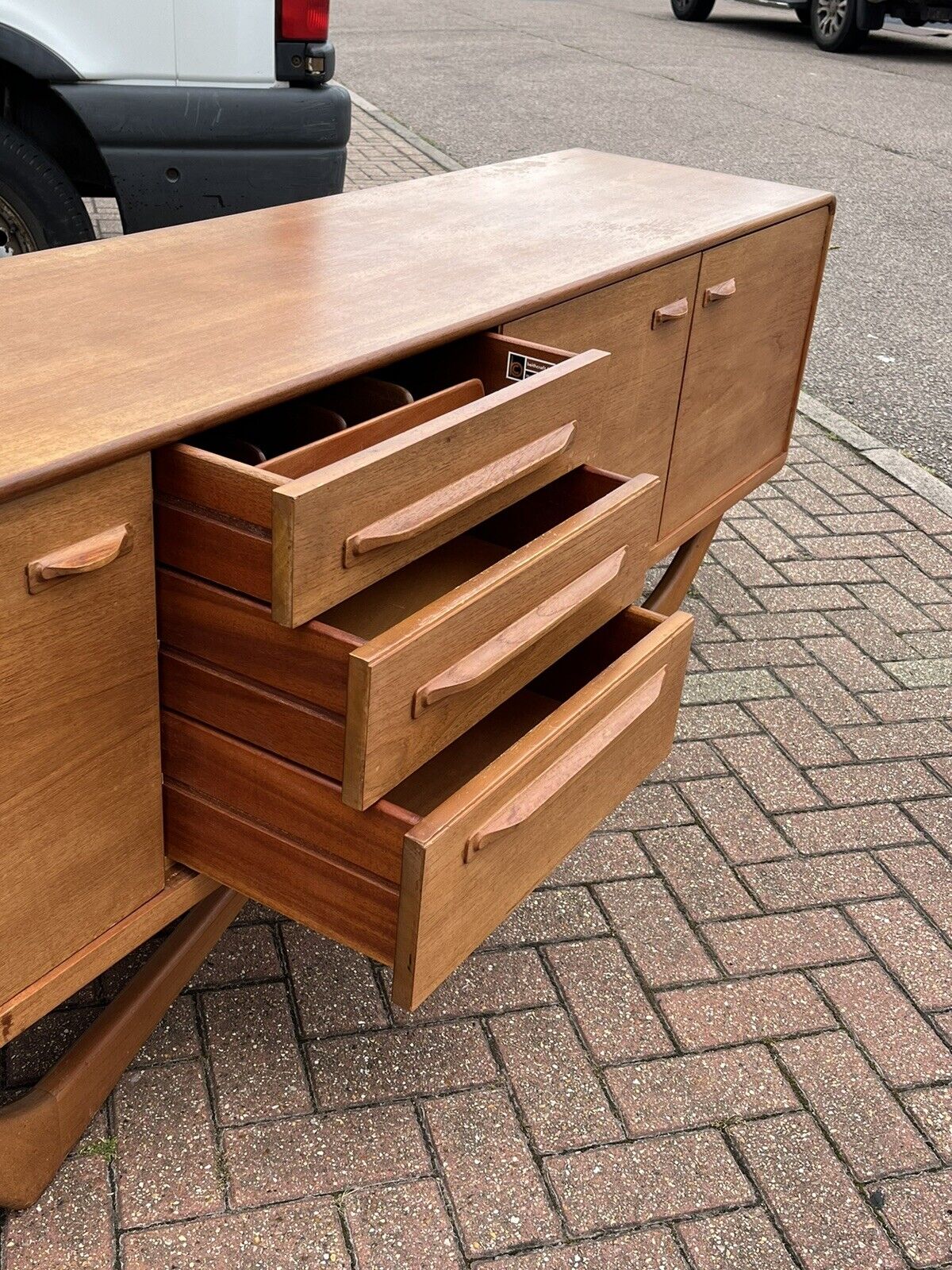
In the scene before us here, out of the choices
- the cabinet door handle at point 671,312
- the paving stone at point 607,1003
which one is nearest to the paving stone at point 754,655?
the cabinet door handle at point 671,312

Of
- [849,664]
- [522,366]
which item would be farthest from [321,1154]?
[849,664]

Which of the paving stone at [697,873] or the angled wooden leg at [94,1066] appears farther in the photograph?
the paving stone at [697,873]

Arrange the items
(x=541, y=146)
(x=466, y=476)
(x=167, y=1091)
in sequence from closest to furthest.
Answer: (x=466, y=476) → (x=167, y=1091) → (x=541, y=146)

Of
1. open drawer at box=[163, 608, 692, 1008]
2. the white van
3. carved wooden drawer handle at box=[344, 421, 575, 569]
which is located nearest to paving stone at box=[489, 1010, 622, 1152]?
open drawer at box=[163, 608, 692, 1008]

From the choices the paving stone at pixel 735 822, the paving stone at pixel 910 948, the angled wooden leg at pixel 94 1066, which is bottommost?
the paving stone at pixel 735 822

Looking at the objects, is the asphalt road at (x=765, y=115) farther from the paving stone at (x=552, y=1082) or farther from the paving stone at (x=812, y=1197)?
the paving stone at (x=812, y=1197)

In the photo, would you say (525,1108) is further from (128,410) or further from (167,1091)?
(128,410)

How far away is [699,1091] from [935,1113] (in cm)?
37

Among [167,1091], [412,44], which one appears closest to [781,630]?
[167,1091]

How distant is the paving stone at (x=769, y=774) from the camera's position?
2637 mm

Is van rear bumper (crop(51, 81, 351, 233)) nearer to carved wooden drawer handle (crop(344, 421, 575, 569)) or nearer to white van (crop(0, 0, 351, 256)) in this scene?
white van (crop(0, 0, 351, 256))

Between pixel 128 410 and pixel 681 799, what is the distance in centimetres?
157

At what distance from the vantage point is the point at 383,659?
53.2 inches

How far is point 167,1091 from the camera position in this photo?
1865 mm
